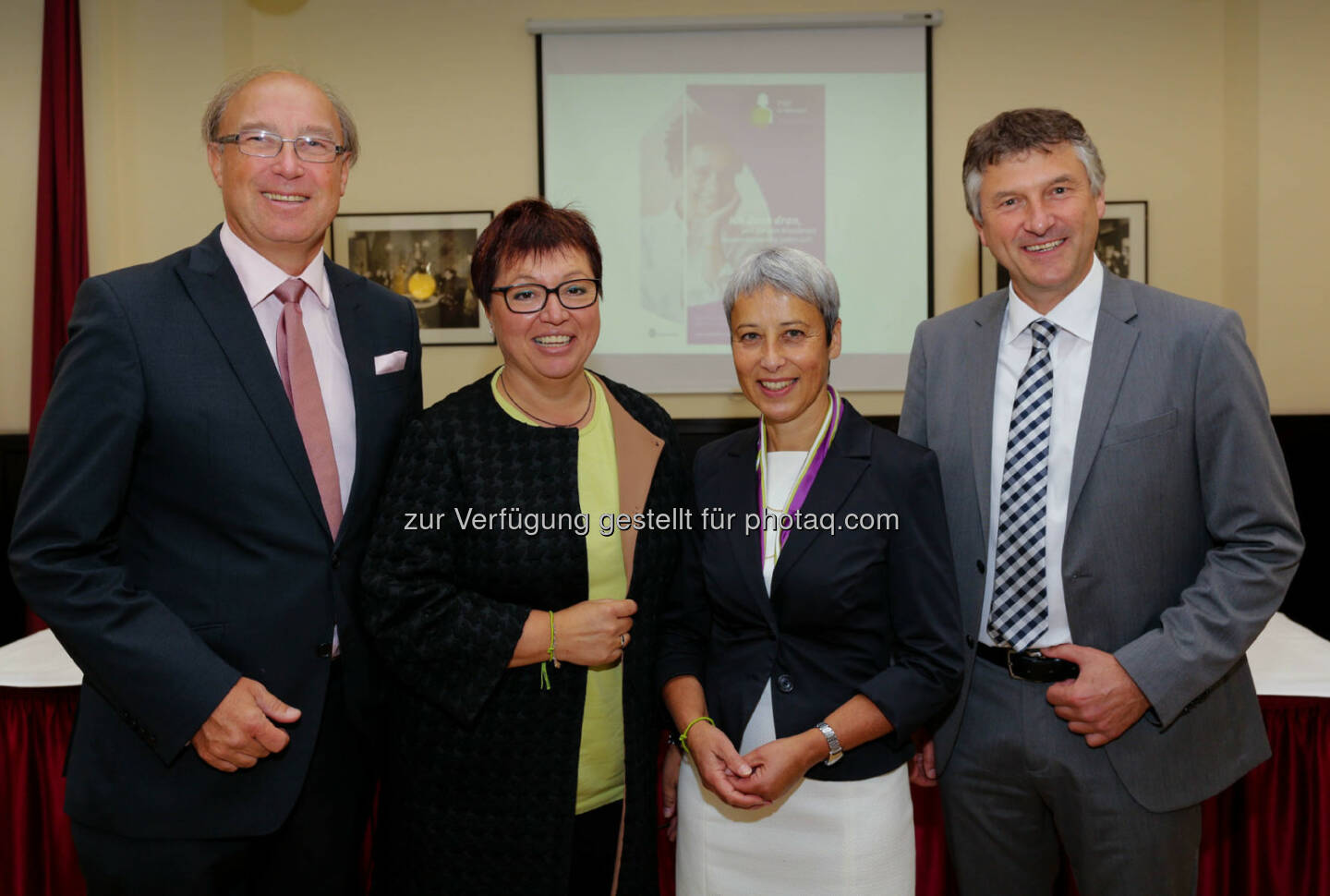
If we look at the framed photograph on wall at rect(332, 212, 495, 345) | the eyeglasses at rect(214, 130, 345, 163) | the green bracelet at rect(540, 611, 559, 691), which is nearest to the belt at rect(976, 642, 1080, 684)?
the green bracelet at rect(540, 611, 559, 691)

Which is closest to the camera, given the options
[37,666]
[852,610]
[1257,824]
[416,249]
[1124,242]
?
[852,610]

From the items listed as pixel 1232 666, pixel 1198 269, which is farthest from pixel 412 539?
pixel 1198 269

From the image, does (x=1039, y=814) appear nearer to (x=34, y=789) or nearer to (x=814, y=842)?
(x=814, y=842)

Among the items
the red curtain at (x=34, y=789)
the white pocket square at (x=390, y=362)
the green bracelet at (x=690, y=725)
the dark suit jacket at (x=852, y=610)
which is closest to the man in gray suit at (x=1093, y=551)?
the dark suit jacket at (x=852, y=610)

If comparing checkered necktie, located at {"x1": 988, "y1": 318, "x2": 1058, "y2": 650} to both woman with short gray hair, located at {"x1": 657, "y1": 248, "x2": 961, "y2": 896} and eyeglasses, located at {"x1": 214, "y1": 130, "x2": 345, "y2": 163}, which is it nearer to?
woman with short gray hair, located at {"x1": 657, "y1": 248, "x2": 961, "y2": 896}

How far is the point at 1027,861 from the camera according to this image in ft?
6.03

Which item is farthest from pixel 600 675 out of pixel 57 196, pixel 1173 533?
pixel 57 196

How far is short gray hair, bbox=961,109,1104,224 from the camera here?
175cm

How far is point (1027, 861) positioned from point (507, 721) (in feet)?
3.56

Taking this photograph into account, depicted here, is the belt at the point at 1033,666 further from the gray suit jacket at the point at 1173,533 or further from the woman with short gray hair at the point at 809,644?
the woman with short gray hair at the point at 809,644

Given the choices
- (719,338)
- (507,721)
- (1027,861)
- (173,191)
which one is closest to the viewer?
(507,721)

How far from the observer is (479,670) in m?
1.65

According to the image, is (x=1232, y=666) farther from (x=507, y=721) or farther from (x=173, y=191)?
(x=173, y=191)

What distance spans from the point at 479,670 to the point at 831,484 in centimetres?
73
